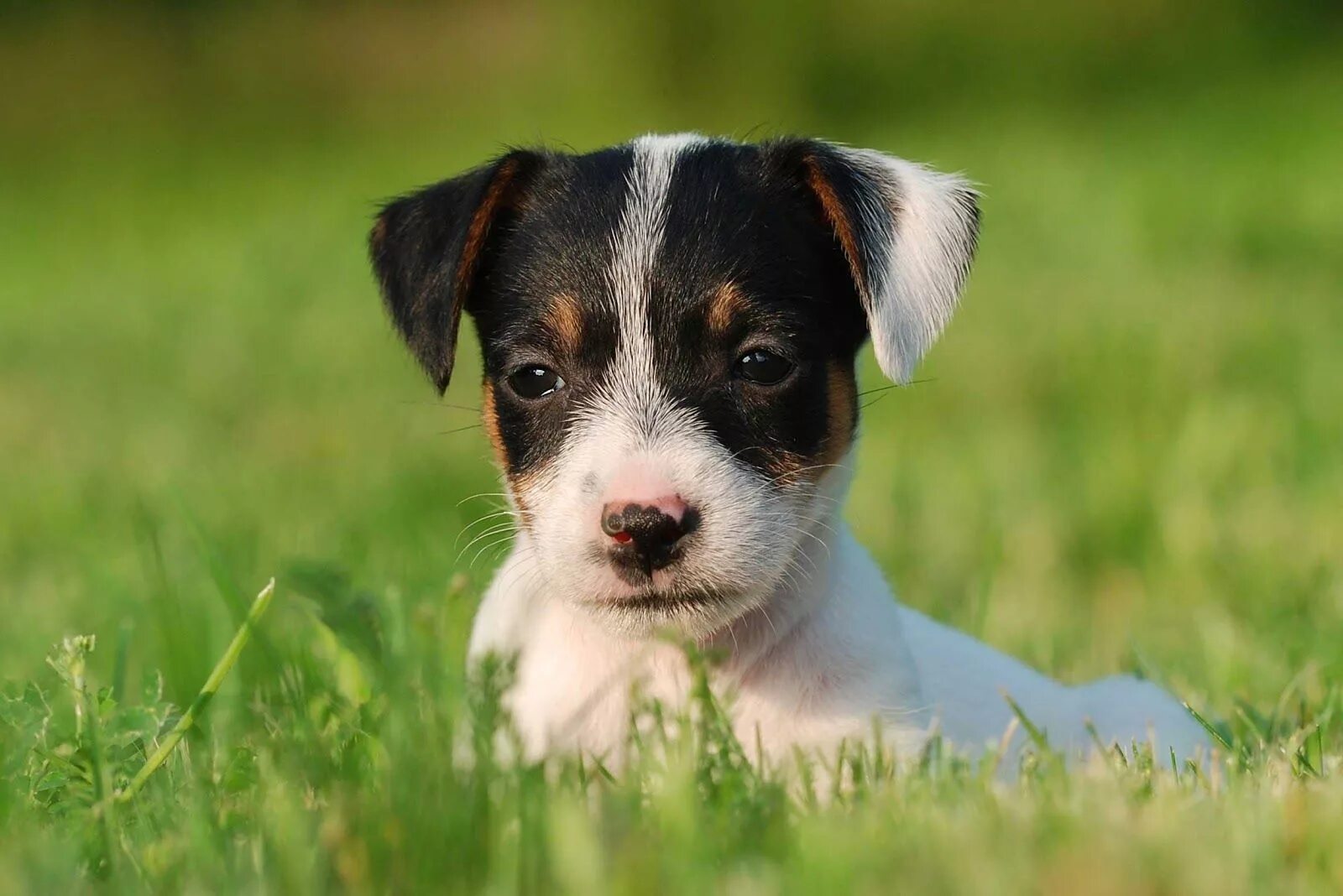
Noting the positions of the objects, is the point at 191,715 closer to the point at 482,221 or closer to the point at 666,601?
the point at 666,601

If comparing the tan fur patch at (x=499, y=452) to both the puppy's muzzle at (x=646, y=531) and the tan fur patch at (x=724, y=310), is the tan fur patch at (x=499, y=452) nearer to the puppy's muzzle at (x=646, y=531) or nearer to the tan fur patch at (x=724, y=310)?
the puppy's muzzle at (x=646, y=531)

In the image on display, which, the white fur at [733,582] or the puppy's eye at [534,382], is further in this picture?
the puppy's eye at [534,382]

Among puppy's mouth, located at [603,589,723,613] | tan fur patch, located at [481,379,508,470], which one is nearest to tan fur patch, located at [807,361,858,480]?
puppy's mouth, located at [603,589,723,613]

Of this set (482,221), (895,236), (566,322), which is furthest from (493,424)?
(895,236)

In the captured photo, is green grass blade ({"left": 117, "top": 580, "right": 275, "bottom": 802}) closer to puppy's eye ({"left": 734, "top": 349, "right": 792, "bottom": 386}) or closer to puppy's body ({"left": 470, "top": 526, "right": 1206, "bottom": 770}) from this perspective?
puppy's body ({"left": 470, "top": 526, "right": 1206, "bottom": 770})

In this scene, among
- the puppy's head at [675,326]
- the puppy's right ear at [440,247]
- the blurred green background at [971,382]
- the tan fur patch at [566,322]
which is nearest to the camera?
the puppy's head at [675,326]

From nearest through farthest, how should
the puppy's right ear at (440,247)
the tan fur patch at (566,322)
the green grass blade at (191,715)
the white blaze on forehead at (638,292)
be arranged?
the green grass blade at (191,715)
the white blaze on forehead at (638,292)
the tan fur patch at (566,322)
the puppy's right ear at (440,247)

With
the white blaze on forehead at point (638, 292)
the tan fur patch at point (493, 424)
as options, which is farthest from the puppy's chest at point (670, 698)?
the white blaze on forehead at point (638, 292)

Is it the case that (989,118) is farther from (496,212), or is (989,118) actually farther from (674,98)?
(496,212)
